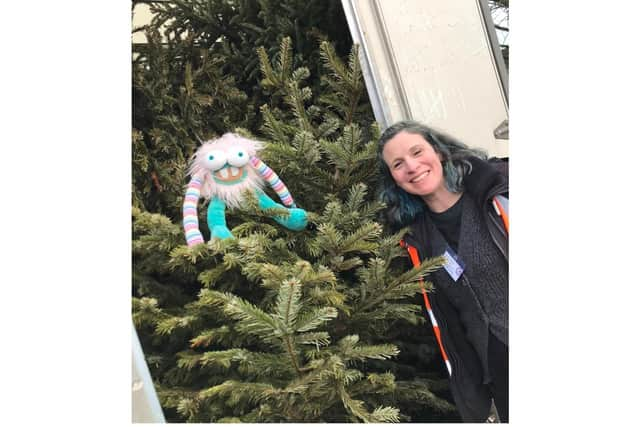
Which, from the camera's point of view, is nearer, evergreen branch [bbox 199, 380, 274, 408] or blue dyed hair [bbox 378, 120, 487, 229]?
evergreen branch [bbox 199, 380, 274, 408]

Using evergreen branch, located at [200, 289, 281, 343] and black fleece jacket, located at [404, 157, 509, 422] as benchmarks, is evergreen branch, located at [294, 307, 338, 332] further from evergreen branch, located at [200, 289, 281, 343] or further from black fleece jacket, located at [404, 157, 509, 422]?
black fleece jacket, located at [404, 157, 509, 422]

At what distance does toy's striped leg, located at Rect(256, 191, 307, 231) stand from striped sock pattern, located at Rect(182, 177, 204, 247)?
0.50ft

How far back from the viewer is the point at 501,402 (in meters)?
1.32

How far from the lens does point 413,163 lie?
133cm

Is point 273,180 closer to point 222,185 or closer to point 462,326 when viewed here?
point 222,185

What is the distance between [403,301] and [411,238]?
0.17 meters

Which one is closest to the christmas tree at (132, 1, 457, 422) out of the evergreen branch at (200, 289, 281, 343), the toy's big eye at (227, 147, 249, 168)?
the evergreen branch at (200, 289, 281, 343)

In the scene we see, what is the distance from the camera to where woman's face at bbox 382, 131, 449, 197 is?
1341 mm

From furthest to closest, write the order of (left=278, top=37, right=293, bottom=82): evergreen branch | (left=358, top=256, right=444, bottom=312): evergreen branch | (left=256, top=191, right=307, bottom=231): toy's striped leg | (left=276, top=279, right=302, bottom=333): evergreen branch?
(left=278, top=37, right=293, bottom=82): evergreen branch, (left=256, top=191, right=307, bottom=231): toy's striped leg, (left=358, top=256, right=444, bottom=312): evergreen branch, (left=276, top=279, right=302, bottom=333): evergreen branch

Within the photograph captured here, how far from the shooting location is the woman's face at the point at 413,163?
4.40 ft

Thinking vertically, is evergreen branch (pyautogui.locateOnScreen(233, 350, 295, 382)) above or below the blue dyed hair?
below

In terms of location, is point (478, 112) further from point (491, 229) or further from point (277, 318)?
point (277, 318)

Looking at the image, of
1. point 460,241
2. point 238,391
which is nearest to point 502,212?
point 460,241
